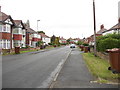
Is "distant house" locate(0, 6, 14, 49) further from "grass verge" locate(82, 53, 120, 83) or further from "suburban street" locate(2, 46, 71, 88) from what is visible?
"grass verge" locate(82, 53, 120, 83)

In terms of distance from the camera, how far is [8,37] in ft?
101

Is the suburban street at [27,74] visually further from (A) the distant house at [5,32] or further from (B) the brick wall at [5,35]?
(B) the brick wall at [5,35]

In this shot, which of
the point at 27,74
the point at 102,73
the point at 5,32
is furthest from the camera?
the point at 5,32

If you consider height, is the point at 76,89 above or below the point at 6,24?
below

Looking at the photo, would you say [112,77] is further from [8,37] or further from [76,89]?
[8,37]

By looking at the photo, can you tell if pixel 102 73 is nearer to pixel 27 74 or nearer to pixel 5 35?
pixel 27 74

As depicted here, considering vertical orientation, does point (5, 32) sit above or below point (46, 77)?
above

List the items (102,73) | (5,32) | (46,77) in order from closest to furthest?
(46,77) → (102,73) → (5,32)

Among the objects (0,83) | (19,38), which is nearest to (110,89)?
(0,83)

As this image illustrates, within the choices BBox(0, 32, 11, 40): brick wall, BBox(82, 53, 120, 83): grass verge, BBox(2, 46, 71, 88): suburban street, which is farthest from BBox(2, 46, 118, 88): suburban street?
BBox(0, 32, 11, 40): brick wall

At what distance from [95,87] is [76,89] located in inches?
30.3

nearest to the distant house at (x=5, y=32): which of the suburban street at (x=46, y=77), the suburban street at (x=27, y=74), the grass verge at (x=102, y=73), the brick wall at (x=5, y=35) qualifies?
the brick wall at (x=5, y=35)

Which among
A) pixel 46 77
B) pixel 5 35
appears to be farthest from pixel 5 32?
pixel 46 77

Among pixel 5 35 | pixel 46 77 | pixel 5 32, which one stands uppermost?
pixel 5 32
